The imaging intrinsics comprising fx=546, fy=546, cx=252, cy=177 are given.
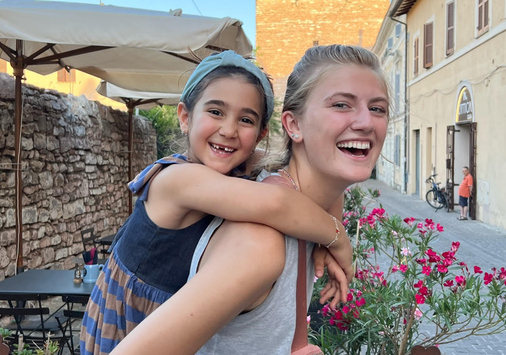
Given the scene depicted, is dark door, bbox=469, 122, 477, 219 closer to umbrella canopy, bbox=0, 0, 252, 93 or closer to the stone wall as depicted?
the stone wall

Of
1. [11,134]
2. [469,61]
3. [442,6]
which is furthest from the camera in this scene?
[442,6]

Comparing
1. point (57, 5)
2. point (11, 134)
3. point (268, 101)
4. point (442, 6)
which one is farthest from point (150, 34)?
point (442, 6)

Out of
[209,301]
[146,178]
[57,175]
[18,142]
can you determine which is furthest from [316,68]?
[57,175]

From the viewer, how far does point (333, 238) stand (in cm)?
129

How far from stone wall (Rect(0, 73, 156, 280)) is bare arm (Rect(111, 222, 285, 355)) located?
4.82 metres

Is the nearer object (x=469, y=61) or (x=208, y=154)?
(x=208, y=154)

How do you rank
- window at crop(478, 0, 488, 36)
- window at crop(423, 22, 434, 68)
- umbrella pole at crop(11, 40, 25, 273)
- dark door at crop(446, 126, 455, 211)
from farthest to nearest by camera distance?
1. window at crop(423, 22, 434, 68)
2. dark door at crop(446, 126, 455, 211)
3. window at crop(478, 0, 488, 36)
4. umbrella pole at crop(11, 40, 25, 273)

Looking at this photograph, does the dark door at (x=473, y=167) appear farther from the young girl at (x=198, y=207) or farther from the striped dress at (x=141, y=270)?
the striped dress at (x=141, y=270)

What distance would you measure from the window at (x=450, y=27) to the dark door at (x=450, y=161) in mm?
2417

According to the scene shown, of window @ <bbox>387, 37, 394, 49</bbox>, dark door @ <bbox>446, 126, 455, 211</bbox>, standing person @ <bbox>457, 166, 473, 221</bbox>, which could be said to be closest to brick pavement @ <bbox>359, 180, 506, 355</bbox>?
standing person @ <bbox>457, 166, 473, 221</bbox>

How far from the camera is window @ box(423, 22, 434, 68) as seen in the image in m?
18.7

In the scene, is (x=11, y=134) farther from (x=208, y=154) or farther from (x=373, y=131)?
(x=373, y=131)

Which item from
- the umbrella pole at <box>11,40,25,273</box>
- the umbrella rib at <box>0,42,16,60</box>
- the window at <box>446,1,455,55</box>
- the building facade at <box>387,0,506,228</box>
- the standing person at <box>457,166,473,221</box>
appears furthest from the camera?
the window at <box>446,1,455,55</box>

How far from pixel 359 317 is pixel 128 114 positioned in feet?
25.8
